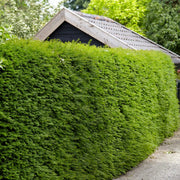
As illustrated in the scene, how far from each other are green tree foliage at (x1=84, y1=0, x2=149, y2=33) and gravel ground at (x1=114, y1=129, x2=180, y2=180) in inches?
650

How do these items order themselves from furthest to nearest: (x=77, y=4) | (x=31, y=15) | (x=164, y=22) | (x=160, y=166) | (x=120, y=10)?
(x=77, y=4)
(x=164, y=22)
(x=120, y=10)
(x=31, y=15)
(x=160, y=166)

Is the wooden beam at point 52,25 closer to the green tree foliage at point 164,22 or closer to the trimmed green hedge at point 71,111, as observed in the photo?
the trimmed green hedge at point 71,111

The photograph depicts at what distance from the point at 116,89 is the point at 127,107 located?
0.66m

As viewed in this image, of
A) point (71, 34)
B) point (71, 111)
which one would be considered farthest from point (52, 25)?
point (71, 111)

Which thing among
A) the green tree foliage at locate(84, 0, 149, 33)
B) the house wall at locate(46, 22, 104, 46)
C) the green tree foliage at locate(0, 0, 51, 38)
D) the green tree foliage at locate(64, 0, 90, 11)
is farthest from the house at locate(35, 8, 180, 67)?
the green tree foliage at locate(64, 0, 90, 11)

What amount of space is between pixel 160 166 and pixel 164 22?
66.1 feet

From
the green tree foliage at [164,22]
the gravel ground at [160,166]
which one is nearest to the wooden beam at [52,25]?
the gravel ground at [160,166]

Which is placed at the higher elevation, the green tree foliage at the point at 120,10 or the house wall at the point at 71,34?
the green tree foliage at the point at 120,10

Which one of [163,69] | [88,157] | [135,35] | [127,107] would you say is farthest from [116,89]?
[135,35]

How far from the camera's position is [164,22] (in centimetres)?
2634

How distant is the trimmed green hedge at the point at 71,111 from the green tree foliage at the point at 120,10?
55.4ft

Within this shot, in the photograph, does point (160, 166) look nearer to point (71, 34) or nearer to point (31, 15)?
point (71, 34)

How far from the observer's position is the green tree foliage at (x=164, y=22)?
25.8m

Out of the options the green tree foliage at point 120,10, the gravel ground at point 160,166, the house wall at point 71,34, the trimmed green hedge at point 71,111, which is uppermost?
the green tree foliage at point 120,10
